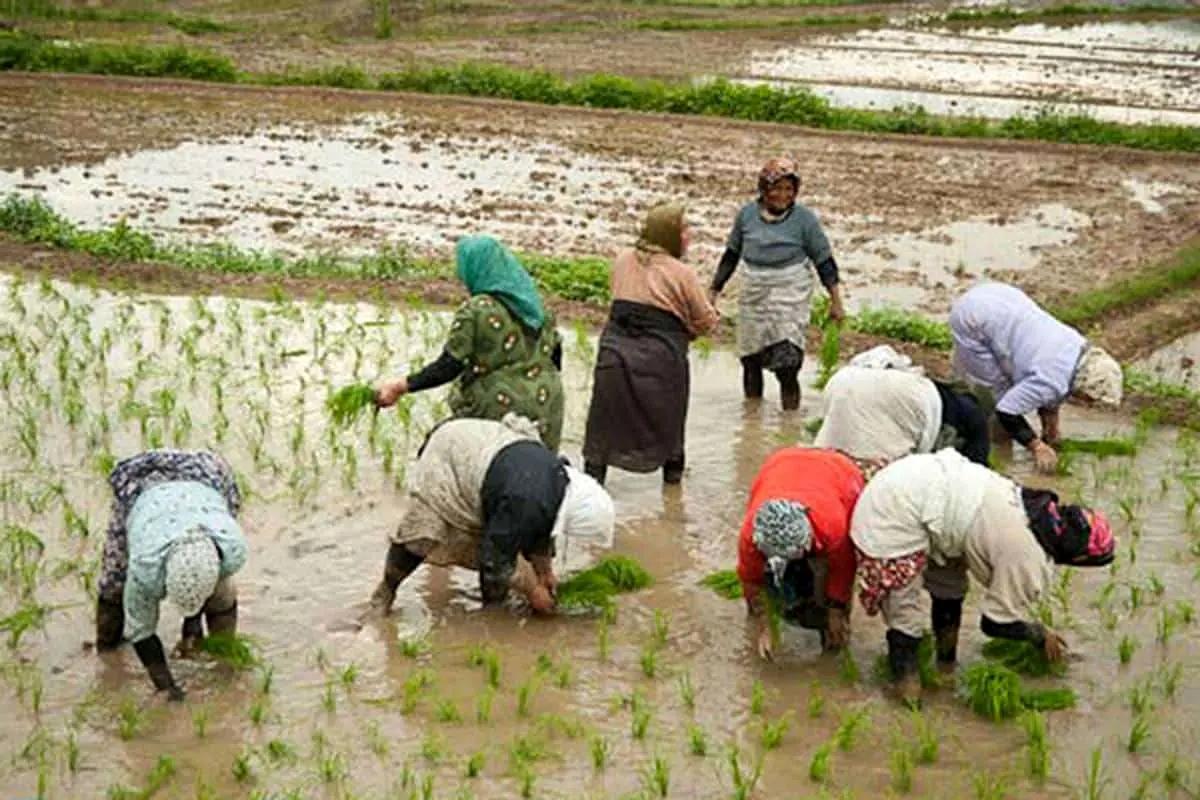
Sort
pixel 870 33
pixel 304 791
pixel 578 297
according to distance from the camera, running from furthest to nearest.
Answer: pixel 870 33
pixel 578 297
pixel 304 791

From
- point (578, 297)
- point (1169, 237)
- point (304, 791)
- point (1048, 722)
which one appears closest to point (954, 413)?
point (1048, 722)

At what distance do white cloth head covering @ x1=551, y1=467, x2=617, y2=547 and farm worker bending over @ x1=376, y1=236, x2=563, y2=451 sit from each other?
0.60 m

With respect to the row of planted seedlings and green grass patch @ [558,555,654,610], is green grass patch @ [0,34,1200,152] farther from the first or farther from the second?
green grass patch @ [558,555,654,610]

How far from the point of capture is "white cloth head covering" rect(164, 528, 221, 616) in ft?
15.5

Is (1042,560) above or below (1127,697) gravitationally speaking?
above

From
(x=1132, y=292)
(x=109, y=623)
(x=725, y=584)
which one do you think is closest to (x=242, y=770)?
(x=109, y=623)

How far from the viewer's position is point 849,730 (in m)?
4.86

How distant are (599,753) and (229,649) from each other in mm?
1307

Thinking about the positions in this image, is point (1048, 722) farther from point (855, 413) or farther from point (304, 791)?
point (304, 791)

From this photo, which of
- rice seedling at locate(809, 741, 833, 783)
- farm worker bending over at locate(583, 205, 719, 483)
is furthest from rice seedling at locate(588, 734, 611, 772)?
farm worker bending over at locate(583, 205, 719, 483)

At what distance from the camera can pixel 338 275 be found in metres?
10.3

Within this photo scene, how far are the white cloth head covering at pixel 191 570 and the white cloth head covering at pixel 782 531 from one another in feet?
5.41

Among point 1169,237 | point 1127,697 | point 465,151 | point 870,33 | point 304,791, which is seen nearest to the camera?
point 304,791

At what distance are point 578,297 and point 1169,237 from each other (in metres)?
5.29
